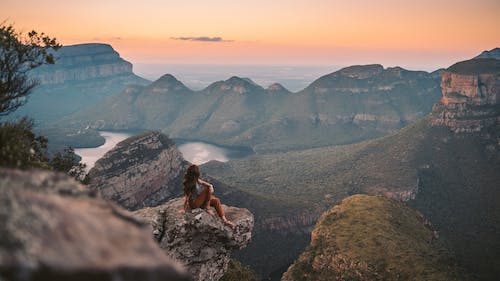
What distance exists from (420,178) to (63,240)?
140 metres

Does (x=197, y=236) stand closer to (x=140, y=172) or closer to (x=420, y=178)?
(x=140, y=172)

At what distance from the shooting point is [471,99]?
147m

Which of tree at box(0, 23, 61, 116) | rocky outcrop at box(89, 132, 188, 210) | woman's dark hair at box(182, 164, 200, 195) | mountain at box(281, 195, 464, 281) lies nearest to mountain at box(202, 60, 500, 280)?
mountain at box(281, 195, 464, 281)

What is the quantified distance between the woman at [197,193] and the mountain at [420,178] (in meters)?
66.4

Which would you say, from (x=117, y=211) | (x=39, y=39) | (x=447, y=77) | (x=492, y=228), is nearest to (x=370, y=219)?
(x=492, y=228)

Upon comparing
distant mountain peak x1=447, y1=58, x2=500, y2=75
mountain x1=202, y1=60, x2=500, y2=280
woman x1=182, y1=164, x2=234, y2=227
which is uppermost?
distant mountain peak x1=447, y1=58, x2=500, y2=75

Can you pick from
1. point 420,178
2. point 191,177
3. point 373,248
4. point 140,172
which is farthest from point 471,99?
point 191,177

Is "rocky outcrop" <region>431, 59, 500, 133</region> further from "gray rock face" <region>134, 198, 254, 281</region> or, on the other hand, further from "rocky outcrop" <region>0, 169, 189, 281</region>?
"rocky outcrop" <region>0, 169, 189, 281</region>

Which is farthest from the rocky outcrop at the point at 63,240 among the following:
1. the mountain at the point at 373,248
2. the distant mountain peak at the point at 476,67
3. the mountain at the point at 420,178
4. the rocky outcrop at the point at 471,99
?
the distant mountain peak at the point at 476,67

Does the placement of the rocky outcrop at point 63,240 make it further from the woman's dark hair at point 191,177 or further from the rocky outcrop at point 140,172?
the rocky outcrop at point 140,172

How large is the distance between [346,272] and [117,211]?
174 ft

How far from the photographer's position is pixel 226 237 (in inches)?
843

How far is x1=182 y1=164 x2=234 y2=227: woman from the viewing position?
1923 centimetres

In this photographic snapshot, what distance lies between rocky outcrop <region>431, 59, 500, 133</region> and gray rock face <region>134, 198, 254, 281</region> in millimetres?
144005
